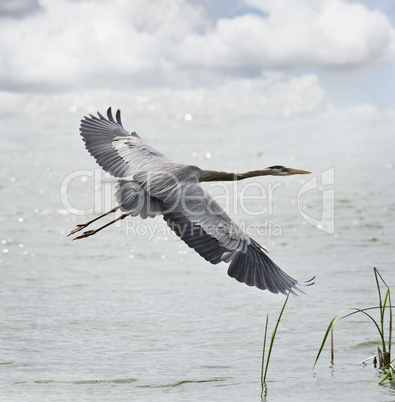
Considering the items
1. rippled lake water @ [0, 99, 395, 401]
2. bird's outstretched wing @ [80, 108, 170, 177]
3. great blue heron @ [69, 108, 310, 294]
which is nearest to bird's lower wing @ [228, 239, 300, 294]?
great blue heron @ [69, 108, 310, 294]

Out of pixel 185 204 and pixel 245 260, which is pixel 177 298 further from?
pixel 245 260

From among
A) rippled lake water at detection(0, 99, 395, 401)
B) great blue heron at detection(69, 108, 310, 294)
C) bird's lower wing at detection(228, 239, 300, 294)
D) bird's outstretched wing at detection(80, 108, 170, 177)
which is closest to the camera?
bird's lower wing at detection(228, 239, 300, 294)

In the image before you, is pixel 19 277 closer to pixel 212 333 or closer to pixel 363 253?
pixel 212 333

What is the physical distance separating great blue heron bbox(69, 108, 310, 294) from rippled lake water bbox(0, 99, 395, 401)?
1.54m

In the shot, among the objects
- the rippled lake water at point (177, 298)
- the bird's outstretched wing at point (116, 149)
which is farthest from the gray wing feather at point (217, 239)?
the rippled lake water at point (177, 298)

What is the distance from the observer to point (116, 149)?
11219 millimetres

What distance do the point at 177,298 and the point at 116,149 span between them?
3608mm

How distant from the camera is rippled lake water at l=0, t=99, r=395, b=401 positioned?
9344 mm

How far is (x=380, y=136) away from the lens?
4309 centimetres

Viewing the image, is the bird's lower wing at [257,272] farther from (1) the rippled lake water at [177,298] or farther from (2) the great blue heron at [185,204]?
(1) the rippled lake water at [177,298]

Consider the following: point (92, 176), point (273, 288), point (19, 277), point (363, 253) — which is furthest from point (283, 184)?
point (273, 288)

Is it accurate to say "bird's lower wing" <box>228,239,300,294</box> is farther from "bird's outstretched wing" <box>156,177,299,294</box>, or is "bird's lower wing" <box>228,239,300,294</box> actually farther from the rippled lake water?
the rippled lake water

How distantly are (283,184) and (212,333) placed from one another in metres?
16.5

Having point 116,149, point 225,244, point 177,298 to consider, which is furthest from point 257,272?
point 177,298
